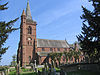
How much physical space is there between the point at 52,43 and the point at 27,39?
522 inches

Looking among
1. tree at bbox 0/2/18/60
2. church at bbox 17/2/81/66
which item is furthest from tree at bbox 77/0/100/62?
church at bbox 17/2/81/66

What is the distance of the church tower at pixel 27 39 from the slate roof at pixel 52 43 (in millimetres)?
3715

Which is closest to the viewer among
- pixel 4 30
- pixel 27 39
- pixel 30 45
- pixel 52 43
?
pixel 4 30

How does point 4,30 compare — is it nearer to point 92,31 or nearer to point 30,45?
point 92,31

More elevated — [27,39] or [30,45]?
[27,39]

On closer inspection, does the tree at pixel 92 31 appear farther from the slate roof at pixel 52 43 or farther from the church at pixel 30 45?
the slate roof at pixel 52 43

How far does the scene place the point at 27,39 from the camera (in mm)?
43188

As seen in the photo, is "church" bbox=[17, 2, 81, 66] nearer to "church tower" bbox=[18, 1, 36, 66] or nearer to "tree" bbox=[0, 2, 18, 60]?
"church tower" bbox=[18, 1, 36, 66]

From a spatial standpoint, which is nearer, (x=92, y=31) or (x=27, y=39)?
(x=92, y=31)

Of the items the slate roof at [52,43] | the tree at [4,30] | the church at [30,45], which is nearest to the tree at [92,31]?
the tree at [4,30]

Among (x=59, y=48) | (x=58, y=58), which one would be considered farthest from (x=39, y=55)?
(x=59, y=48)

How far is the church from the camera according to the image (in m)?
40.6

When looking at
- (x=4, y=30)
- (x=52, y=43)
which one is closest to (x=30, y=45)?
(x=52, y=43)

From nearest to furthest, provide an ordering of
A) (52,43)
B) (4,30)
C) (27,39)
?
1. (4,30)
2. (27,39)
3. (52,43)
